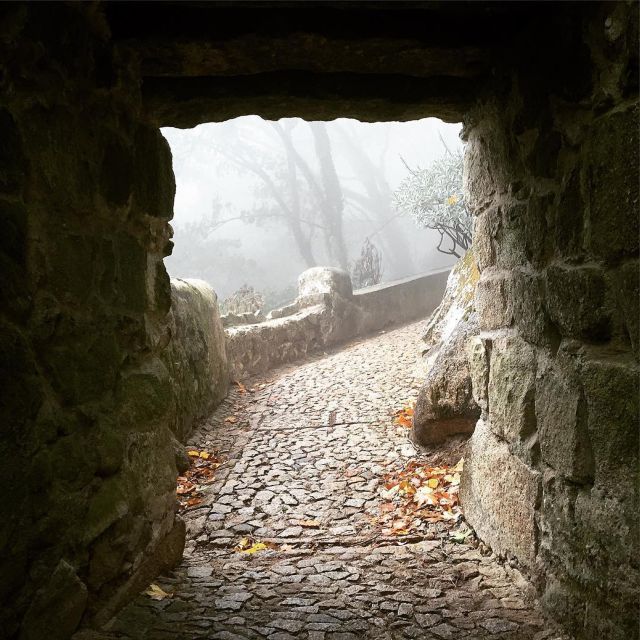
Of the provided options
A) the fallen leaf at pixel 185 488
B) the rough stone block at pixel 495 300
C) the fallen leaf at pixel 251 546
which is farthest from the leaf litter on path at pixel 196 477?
the rough stone block at pixel 495 300

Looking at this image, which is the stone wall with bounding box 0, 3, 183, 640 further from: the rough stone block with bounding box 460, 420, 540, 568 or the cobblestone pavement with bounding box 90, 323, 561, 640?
Result: the rough stone block with bounding box 460, 420, 540, 568

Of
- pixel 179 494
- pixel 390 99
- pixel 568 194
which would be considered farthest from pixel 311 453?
pixel 568 194

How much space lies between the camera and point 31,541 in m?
1.62

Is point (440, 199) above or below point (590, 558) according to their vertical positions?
above

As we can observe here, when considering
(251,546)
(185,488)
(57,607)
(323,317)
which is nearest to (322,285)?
(323,317)

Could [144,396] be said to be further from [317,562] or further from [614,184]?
[614,184]

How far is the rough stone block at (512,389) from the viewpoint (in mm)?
2209

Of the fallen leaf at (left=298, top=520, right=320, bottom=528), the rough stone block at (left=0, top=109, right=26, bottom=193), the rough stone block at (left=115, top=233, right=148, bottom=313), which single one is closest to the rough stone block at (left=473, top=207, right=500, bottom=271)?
the rough stone block at (left=115, top=233, right=148, bottom=313)

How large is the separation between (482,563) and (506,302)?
120 cm

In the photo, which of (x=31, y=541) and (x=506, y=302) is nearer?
(x=31, y=541)

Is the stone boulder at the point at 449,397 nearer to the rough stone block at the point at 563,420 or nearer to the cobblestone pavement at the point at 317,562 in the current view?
the cobblestone pavement at the point at 317,562

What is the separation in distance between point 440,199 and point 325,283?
3296mm

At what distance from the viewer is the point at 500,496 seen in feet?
8.25

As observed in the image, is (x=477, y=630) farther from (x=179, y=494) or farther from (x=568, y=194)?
(x=179, y=494)
